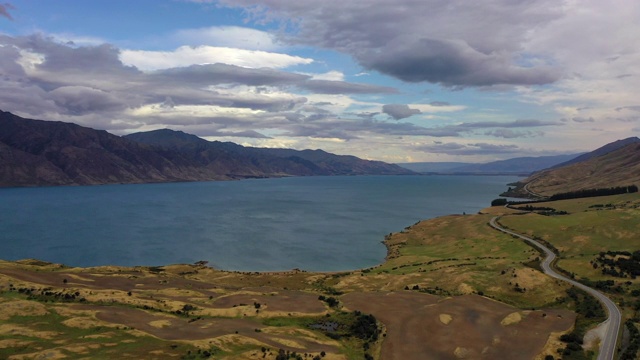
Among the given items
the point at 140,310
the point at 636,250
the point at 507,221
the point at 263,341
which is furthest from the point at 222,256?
the point at 636,250

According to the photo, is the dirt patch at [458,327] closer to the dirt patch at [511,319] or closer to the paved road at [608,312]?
the dirt patch at [511,319]

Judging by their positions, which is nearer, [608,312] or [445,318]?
[445,318]

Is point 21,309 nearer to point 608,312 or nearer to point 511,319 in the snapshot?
point 511,319

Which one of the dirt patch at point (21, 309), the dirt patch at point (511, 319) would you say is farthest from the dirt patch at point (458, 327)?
the dirt patch at point (21, 309)

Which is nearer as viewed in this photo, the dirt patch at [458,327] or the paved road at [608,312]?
the paved road at [608,312]

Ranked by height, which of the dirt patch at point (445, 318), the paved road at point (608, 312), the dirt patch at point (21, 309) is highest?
the dirt patch at point (21, 309)

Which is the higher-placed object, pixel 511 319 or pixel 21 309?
pixel 21 309

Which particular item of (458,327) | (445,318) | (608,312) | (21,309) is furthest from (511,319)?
(21,309)

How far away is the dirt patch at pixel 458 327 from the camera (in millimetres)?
65875

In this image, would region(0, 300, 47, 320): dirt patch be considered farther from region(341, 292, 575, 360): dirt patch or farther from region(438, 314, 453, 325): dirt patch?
region(438, 314, 453, 325): dirt patch

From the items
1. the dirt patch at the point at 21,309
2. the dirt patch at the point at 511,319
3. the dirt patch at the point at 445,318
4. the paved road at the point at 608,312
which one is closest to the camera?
the paved road at the point at 608,312

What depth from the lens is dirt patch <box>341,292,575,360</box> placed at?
65.9 metres

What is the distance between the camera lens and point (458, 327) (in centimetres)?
7388

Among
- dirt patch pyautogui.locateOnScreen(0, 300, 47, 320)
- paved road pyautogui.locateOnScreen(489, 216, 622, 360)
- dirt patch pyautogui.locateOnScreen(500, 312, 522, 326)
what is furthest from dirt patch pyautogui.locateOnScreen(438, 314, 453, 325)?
dirt patch pyautogui.locateOnScreen(0, 300, 47, 320)
